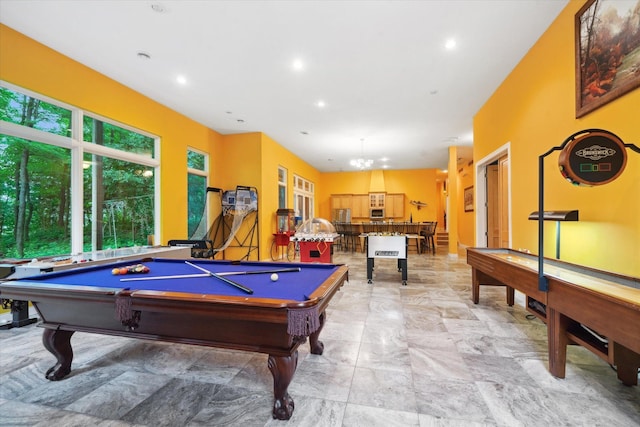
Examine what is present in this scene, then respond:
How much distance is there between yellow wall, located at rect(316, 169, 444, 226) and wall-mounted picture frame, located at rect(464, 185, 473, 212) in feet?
4.99

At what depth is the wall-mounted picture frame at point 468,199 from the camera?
938 cm

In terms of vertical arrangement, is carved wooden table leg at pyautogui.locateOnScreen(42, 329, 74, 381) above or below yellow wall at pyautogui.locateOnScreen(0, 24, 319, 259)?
below

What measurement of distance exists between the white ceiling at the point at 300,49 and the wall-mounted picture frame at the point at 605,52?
22.6 inches

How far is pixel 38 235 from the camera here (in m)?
3.54

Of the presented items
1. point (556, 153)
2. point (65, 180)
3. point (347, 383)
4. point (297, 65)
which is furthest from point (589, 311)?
point (65, 180)

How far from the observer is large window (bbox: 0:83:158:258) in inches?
130

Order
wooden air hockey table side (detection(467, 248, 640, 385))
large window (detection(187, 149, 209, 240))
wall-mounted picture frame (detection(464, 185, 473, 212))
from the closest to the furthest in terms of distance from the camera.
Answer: wooden air hockey table side (detection(467, 248, 640, 385)) < large window (detection(187, 149, 209, 240)) < wall-mounted picture frame (detection(464, 185, 473, 212))

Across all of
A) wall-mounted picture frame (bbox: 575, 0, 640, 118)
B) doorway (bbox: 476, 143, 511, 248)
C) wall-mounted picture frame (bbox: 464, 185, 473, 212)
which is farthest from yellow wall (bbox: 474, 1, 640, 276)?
wall-mounted picture frame (bbox: 464, 185, 473, 212)

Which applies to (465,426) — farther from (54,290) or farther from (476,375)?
(54,290)

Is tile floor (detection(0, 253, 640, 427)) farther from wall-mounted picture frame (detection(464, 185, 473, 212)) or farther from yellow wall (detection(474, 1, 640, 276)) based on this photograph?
wall-mounted picture frame (detection(464, 185, 473, 212))

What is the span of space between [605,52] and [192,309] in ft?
12.7

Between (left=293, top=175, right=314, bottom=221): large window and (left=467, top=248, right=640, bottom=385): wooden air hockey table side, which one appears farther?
(left=293, top=175, right=314, bottom=221): large window

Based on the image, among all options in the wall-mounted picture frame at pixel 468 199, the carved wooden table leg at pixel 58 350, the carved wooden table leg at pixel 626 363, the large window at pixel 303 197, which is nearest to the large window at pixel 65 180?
the carved wooden table leg at pixel 58 350

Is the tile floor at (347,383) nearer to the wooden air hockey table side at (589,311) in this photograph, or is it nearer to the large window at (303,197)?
the wooden air hockey table side at (589,311)
